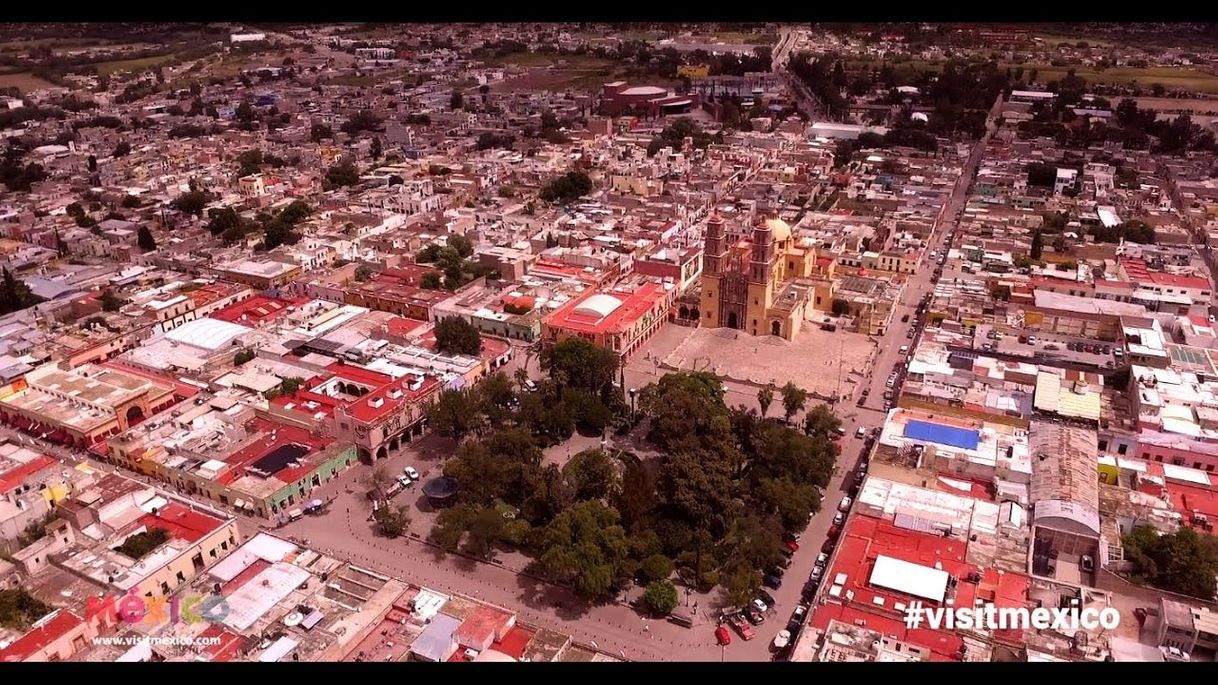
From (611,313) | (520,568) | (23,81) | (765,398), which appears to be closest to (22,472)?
(520,568)

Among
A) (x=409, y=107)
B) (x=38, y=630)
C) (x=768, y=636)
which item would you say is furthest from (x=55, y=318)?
(x=409, y=107)

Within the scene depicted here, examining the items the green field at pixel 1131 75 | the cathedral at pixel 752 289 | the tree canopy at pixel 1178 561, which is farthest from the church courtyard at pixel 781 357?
the green field at pixel 1131 75

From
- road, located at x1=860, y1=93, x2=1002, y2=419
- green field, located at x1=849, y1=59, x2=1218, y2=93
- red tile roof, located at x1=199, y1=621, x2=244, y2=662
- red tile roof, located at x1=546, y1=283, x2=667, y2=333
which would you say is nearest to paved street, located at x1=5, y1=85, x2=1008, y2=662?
road, located at x1=860, y1=93, x2=1002, y2=419

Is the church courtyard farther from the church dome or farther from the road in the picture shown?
the church dome

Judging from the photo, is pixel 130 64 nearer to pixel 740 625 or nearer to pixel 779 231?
pixel 779 231

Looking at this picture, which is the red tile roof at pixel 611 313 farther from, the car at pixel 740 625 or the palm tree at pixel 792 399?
the car at pixel 740 625
